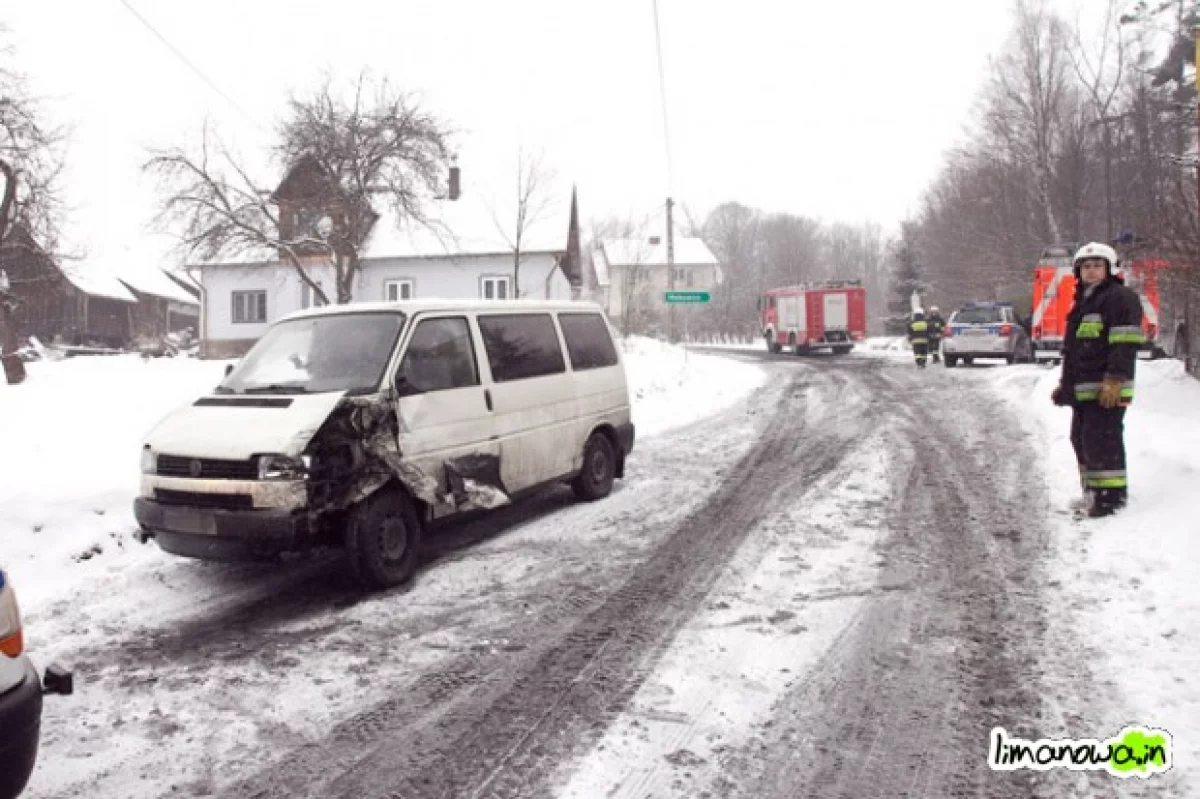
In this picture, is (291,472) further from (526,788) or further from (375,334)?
(526,788)

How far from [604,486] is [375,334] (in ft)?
9.80

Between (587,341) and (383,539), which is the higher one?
(587,341)

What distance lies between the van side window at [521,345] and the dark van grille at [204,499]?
2.19 metres

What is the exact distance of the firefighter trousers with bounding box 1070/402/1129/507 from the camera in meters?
5.75

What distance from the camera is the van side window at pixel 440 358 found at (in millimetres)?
5582

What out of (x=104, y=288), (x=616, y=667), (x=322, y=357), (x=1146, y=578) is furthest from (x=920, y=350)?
(x=104, y=288)

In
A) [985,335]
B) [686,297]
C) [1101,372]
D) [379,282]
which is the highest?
[379,282]

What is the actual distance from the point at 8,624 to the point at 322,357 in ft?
10.6

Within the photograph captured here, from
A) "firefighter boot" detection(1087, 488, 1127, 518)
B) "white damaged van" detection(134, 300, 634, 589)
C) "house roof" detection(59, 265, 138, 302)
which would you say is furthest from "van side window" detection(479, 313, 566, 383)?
"house roof" detection(59, 265, 138, 302)

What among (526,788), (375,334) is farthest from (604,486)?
(526,788)

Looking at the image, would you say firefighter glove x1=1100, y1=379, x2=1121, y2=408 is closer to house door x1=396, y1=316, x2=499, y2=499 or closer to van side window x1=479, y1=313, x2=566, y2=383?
van side window x1=479, y1=313, x2=566, y2=383

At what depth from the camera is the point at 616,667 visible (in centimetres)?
394

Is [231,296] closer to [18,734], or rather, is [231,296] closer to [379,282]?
[379,282]

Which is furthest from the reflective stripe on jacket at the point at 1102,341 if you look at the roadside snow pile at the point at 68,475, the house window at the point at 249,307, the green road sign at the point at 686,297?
the house window at the point at 249,307
